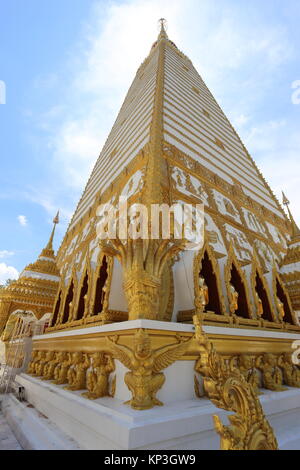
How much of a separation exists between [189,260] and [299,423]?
2101mm

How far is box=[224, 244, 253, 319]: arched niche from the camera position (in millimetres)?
3471

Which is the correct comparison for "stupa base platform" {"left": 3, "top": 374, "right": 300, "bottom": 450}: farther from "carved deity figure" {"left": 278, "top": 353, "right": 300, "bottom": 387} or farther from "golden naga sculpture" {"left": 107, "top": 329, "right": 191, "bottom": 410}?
"carved deity figure" {"left": 278, "top": 353, "right": 300, "bottom": 387}

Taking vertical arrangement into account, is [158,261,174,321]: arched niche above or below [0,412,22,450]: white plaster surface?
above

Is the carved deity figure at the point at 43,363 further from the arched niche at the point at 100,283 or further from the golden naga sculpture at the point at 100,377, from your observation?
the golden naga sculpture at the point at 100,377

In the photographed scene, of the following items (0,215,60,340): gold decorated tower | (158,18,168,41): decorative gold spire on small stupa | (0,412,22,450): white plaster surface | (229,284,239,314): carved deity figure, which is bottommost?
(0,412,22,450): white plaster surface

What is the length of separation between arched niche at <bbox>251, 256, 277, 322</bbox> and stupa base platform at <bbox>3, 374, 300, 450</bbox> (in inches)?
49.5

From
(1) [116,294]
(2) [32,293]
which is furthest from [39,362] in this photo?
(2) [32,293]

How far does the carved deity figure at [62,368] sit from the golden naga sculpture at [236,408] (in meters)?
2.52

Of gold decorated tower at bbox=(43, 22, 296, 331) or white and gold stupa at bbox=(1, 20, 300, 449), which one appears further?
gold decorated tower at bbox=(43, 22, 296, 331)

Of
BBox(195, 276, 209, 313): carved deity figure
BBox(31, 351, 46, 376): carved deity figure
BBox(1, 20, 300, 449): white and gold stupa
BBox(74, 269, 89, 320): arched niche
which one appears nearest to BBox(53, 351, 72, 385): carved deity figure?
BBox(1, 20, 300, 449): white and gold stupa

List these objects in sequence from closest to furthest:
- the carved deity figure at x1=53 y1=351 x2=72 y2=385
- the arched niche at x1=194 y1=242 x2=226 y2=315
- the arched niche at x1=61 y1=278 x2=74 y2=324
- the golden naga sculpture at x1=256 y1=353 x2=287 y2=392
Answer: the golden naga sculpture at x1=256 y1=353 x2=287 y2=392 < the arched niche at x1=194 y1=242 x2=226 y2=315 < the carved deity figure at x1=53 y1=351 x2=72 y2=385 < the arched niche at x1=61 y1=278 x2=74 y2=324

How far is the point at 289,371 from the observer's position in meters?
3.14

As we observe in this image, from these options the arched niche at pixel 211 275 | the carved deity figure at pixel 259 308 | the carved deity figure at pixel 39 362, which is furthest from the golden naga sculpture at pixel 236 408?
the carved deity figure at pixel 39 362

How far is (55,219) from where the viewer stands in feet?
41.0
